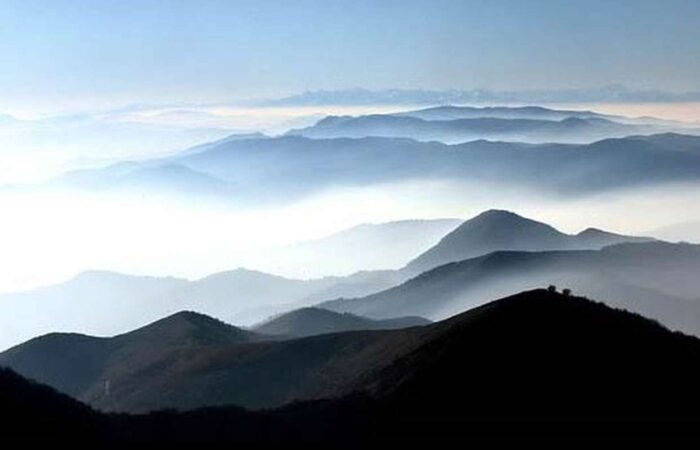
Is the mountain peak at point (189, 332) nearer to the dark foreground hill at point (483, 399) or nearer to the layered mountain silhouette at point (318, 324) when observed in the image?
the layered mountain silhouette at point (318, 324)

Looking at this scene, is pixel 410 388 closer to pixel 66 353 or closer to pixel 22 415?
pixel 22 415

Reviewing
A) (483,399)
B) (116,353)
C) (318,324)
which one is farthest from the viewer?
(318,324)

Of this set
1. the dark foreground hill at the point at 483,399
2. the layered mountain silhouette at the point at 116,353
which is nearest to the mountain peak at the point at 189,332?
the layered mountain silhouette at the point at 116,353

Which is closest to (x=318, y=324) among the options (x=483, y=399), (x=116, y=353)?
(x=116, y=353)

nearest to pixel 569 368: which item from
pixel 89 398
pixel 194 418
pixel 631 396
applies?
pixel 631 396

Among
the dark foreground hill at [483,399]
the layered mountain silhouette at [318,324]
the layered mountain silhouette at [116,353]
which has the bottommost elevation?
the dark foreground hill at [483,399]

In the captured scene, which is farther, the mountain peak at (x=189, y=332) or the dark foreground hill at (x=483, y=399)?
the mountain peak at (x=189, y=332)

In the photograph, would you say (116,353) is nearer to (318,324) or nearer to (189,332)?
(189,332)
